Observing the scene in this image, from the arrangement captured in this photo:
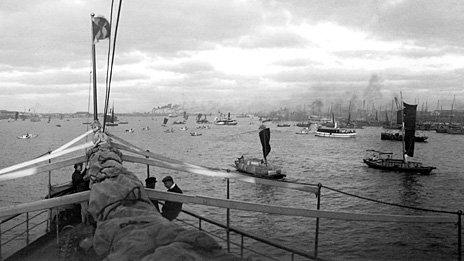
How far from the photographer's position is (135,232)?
10.7ft

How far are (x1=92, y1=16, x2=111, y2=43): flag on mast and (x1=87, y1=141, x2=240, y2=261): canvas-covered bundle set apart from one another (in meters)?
7.72

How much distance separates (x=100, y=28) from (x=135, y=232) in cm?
990

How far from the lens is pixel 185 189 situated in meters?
43.5

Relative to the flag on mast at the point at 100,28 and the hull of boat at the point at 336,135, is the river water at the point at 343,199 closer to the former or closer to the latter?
the flag on mast at the point at 100,28

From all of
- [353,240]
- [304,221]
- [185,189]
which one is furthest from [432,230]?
[185,189]

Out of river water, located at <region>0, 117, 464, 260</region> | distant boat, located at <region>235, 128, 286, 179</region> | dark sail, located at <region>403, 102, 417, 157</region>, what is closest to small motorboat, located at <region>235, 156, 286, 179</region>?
distant boat, located at <region>235, 128, 286, 179</region>

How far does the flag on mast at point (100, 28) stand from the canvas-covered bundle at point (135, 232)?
772 centimetres

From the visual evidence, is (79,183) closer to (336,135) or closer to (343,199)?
(343,199)

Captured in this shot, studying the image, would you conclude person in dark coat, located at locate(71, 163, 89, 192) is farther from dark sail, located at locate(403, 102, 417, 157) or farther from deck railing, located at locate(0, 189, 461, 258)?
dark sail, located at locate(403, 102, 417, 157)

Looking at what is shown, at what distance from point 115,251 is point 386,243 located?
27464mm

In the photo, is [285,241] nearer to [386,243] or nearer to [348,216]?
[386,243]

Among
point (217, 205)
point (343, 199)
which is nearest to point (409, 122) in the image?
point (343, 199)

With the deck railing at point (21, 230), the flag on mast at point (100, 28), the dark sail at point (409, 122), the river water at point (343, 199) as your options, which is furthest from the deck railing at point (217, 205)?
the dark sail at point (409, 122)

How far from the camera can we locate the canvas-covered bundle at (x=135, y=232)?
287 cm
